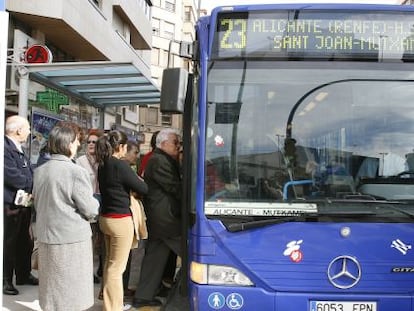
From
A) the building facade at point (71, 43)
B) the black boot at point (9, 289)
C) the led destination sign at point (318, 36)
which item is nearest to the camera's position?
the led destination sign at point (318, 36)

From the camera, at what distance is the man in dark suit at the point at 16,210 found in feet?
16.1

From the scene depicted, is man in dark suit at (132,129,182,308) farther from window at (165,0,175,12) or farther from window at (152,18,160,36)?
window at (165,0,175,12)

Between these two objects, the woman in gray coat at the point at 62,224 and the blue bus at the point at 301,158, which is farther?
the woman in gray coat at the point at 62,224

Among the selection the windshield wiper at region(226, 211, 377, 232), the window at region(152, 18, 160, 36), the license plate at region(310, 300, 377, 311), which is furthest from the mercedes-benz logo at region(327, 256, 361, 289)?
the window at region(152, 18, 160, 36)

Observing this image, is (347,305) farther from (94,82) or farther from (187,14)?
(187,14)

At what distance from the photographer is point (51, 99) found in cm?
1129

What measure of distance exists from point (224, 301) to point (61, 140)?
1.69 m

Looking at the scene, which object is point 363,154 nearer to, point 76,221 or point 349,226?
point 349,226

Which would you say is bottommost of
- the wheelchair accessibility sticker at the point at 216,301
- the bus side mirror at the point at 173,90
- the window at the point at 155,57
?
the wheelchair accessibility sticker at the point at 216,301

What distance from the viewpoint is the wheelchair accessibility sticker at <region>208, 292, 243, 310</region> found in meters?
3.58

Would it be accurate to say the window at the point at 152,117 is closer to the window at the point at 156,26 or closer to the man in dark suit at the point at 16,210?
the window at the point at 156,26

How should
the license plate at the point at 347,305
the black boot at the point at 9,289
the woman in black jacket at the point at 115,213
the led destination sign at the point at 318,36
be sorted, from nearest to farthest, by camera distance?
the license plate at the point at 347,305 → the led destination sign at the point at 318,36 → the woman in black jacket at the point at 115,213 → the black boot at the point at 9,289

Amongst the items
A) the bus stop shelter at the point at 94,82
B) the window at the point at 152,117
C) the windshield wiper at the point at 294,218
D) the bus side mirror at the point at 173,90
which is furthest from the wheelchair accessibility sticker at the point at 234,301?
the window at the point at 152,117

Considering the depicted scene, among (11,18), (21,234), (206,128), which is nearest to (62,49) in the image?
(11,18)
